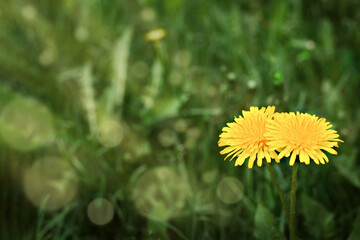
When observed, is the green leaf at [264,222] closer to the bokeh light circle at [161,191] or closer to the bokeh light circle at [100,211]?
the bokeh light circle at [161,191]

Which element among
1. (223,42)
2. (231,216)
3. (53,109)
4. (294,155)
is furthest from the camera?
(223,42)

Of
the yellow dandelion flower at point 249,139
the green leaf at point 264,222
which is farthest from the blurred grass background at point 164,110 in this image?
the yellow dandelion flower at point 249,139

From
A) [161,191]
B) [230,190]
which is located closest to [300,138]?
[230,190]

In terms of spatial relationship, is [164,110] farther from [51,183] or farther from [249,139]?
[249,139]

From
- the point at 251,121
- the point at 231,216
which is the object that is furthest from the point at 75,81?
the point at 251,121

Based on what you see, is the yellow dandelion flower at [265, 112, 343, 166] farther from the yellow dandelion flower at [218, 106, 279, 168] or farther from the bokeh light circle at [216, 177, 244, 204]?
the bokeh light circle at [216, 177, 244, 204]

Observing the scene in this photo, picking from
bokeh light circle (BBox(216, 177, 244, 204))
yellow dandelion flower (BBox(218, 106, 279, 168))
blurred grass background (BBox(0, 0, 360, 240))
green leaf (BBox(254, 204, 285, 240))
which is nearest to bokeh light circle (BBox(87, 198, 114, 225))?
blurred grass background (BBox(0, 0, 360, 240))

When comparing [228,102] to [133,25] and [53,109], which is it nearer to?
[53,109]
